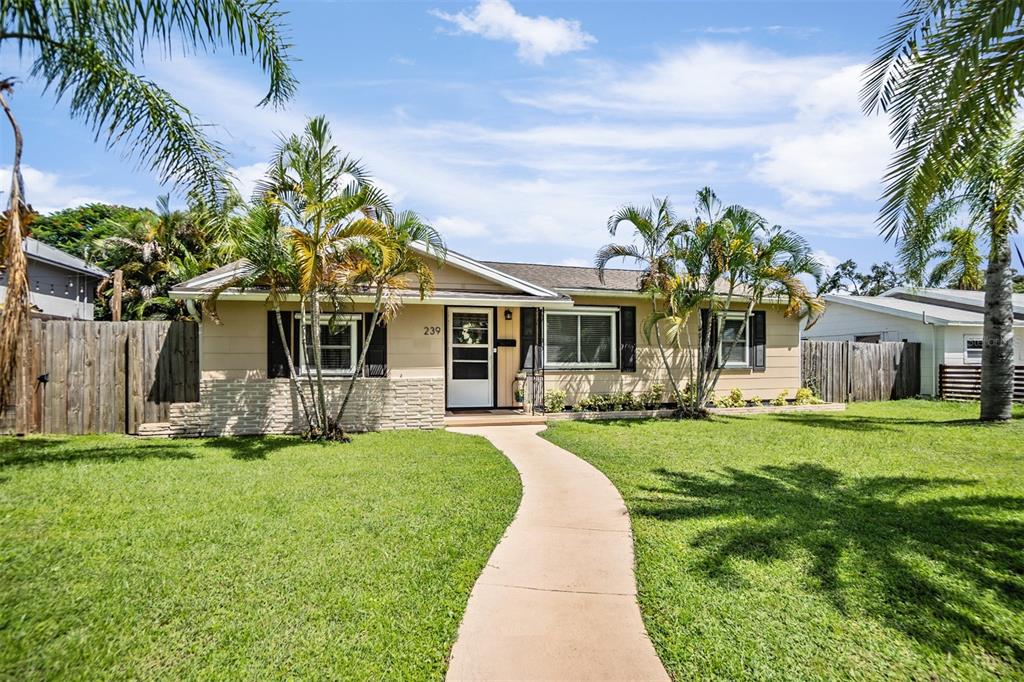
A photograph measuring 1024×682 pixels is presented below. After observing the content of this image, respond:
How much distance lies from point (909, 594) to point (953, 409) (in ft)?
49.2

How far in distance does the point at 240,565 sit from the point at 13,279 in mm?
5348

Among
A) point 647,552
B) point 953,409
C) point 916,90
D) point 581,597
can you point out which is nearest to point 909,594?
point 647,552

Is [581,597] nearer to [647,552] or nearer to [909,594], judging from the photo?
[647,552]

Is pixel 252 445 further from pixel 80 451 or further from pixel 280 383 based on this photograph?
pixel 80 451

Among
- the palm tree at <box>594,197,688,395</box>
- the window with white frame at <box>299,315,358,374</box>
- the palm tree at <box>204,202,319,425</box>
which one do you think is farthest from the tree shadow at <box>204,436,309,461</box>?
the palm tree at <box>594,197,688,395</box>

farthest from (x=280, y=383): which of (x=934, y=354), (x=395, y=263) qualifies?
(x=934, y=354)

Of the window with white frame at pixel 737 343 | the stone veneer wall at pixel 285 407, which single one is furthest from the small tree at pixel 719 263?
the stone veneer wall at pixel 285 407

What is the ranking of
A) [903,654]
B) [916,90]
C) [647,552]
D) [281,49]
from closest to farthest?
[903,654] < [647,552] < [916,90] < [281,49]

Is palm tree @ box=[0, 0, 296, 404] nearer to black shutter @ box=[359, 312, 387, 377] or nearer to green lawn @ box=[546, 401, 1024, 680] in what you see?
black shutter @ box=[359, 312, 387, 377]

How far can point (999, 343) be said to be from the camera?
12.2 meters

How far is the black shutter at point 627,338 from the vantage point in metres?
14.1

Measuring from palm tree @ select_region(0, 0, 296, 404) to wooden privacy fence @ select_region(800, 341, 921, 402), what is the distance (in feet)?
53.5

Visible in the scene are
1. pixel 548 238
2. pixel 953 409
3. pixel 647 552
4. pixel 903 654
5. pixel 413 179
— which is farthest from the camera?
pixel 548 238

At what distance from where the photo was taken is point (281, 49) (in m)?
7.03
